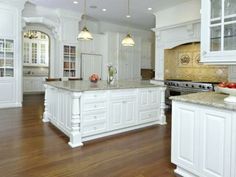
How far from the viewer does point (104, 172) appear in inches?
93.4

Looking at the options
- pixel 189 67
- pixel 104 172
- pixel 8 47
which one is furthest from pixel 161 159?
pixel 8 47

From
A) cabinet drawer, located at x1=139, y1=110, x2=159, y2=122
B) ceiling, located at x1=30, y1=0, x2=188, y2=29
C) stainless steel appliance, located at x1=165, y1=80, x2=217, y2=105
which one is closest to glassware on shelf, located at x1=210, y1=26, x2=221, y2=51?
cabinet drawer, located at x1=139, y1=110, x2=159, y2=122

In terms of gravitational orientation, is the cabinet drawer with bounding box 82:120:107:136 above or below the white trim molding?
below

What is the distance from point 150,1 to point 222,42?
4.14 meters

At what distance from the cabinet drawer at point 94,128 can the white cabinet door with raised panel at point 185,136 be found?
1470 millimetres

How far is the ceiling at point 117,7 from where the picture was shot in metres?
5.99

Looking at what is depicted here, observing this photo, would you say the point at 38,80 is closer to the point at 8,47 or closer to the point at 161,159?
the point at 8,47

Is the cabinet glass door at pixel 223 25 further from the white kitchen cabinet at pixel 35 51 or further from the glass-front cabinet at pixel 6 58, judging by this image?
the white kitchen cabinet at pixel 35 51

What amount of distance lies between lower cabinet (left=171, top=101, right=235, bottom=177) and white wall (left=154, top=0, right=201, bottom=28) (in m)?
4.15

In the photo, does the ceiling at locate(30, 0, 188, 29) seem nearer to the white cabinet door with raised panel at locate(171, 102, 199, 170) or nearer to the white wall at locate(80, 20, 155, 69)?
the white wall at locate(80, 20, 155, 69)

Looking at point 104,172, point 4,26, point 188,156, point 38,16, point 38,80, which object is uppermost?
point 38,16

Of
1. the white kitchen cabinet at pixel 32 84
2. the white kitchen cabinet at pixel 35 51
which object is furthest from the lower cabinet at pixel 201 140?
the white kitchen cabinet at pixel 35 51

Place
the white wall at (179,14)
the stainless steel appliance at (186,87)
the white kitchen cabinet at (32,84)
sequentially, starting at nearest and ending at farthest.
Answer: the stainless steel appliance at (186,87)
the white wall at (179,14)
the white kitchen cabinet at (32,84)

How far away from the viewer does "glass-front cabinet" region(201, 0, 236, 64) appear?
213 centimetres
